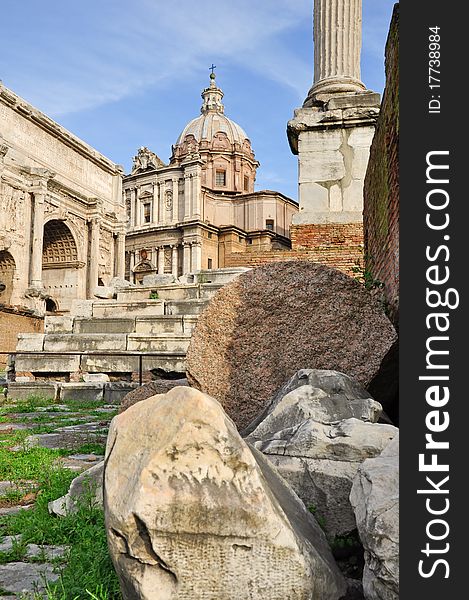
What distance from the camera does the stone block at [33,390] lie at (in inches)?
383

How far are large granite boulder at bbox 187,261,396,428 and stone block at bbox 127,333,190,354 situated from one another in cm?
638

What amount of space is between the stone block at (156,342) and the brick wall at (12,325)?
10942mm

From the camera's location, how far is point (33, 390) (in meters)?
9.85

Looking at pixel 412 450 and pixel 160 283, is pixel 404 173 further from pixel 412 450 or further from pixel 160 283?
pixel 160 283

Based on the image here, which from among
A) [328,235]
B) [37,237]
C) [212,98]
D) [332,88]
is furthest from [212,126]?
[328,235]

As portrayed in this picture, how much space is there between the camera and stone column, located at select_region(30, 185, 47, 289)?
97.1ft

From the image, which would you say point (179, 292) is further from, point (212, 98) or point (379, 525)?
point (212, 98)

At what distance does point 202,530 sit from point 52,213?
31.8 m

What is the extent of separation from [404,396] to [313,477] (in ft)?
3.08

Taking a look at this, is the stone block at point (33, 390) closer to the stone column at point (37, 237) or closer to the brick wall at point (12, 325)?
the brick wall at point (12, 325)

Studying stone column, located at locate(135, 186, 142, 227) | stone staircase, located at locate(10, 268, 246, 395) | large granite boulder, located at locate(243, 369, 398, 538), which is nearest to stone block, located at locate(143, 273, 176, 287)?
stone staircase, located at locate(10, 268, 246, 395)

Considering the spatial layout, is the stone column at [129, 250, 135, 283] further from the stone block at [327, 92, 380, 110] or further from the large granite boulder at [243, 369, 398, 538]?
the large granite boulder at [243, 369, 398, 538]

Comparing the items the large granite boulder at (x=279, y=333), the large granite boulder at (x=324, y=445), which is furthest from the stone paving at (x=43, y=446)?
the large granite boulder at (x=279, y=333)

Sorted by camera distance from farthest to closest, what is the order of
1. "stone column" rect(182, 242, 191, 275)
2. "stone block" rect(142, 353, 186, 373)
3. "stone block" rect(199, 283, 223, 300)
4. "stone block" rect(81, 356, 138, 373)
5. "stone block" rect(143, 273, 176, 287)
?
"stone column" rect(182, 242, 191, 275), "stone block" rect(143, 273, 176, 287), "stone block" rect(199, 283, 223, 300), "stone block" rect(81, 356, 138, 373), "stone block" rect(142, 353, 186, 373)
